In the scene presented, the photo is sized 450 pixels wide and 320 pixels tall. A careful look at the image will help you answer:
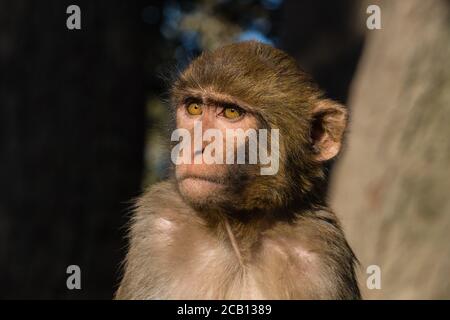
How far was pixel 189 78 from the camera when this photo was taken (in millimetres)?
5164

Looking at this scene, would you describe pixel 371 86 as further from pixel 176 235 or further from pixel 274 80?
pixel 176 235

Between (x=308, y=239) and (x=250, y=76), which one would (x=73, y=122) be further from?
(x=308, y=239)

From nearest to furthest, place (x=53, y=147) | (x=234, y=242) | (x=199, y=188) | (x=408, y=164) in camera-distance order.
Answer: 1. (x=199, y=188)
2. (x=234, y=242)
3. (x=408, y=164)
4. (x=53, y=147)

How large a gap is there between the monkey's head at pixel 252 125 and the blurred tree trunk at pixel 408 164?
2878mm

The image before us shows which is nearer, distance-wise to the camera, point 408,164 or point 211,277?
point 211,277

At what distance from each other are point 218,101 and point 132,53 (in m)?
4.65

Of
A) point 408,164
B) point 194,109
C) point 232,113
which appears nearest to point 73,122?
point 408,164

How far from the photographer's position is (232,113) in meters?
4.98

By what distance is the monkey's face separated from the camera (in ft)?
15.4

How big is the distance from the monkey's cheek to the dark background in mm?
4086

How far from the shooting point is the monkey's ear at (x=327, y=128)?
5215 millimetres

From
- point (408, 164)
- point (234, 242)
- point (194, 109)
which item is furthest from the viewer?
point (408, 164)

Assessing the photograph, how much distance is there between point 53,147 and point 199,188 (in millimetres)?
4422

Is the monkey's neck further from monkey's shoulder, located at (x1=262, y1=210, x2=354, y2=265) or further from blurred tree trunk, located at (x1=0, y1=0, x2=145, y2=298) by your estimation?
blurred tree trunk, located at (x1=0, y1=0, x2=145, y2=298)
